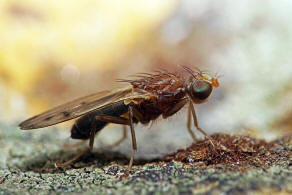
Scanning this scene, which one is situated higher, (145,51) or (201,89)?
(145,51)

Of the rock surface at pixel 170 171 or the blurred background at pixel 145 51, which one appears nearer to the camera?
the rock surface at pixel 170 171

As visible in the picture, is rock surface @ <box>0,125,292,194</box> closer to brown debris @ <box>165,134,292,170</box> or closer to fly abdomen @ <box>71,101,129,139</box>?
brown debris @ <box>165,134,292,170</box>

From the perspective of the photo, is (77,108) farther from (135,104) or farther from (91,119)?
(135,104)

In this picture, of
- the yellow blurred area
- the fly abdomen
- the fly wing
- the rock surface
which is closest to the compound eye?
the rock surface

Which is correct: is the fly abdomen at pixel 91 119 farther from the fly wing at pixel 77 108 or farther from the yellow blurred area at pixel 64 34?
the yellow blurred area at pixel 64 34

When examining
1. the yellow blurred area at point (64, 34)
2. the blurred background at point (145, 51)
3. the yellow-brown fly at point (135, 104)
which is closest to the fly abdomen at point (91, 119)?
the yellow-brown fly at point (135, 104)

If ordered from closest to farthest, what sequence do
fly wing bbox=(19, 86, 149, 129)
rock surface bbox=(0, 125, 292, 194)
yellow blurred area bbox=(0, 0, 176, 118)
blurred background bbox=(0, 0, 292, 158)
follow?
rock surface bbox=(0, 125, 292, 194) → fly wing bbox=(19, 86, 149, 129) → blurred background bbox=(0, 0, 292, 158) → yellow blurred area bbox=(0, 0, 176, 118)

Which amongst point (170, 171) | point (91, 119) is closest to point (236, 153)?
point (170, 171)
